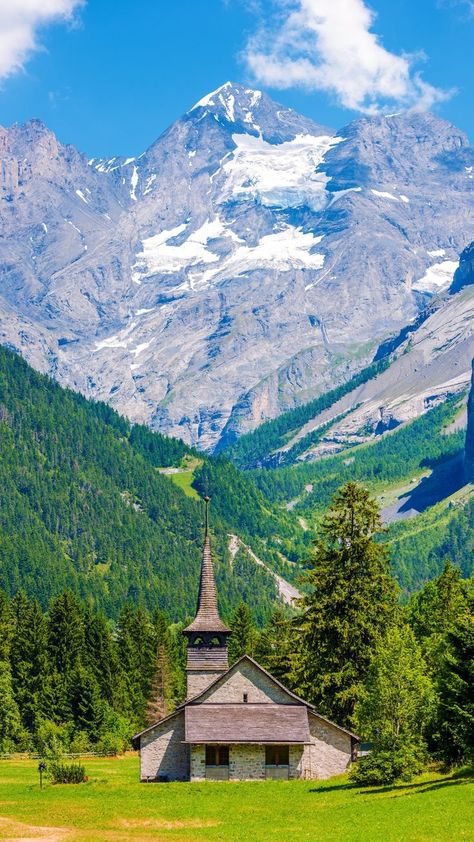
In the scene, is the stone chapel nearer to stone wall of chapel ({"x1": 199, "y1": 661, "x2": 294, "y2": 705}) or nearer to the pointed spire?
stone wall of chapel ({"x1": 199, "y1": 661, "x2": 294, "y2": 705})

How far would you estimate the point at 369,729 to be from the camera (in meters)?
66.1

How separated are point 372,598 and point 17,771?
90.8ft

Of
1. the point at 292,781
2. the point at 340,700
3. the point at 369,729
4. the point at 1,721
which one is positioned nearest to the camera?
the point at 369,729

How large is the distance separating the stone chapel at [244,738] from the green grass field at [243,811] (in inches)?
111

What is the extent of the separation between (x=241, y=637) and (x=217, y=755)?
215 feet

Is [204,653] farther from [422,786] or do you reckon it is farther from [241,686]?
[422,786]

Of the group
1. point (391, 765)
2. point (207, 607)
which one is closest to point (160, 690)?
point (207, 607)

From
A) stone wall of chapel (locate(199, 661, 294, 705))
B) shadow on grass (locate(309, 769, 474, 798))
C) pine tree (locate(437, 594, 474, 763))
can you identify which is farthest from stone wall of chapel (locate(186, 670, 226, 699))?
pine tree (locate(437, 594, 474, 763))

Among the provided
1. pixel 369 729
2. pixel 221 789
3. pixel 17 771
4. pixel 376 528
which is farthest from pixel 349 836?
pixel 17 771

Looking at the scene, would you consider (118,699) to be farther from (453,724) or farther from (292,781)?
(453,724)

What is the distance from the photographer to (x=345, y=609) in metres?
79.6

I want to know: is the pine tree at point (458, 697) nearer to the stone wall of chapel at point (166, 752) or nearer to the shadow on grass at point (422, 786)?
the shadow on grass at point (422, 786)

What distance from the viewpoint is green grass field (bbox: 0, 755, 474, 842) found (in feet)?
164

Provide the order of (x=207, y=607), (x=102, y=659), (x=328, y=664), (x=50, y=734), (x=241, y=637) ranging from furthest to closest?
(x=241, y=637)
(x=102, y=659)
(x=50, y=734)
(x=207, y=607)
(x=328, y=664)
